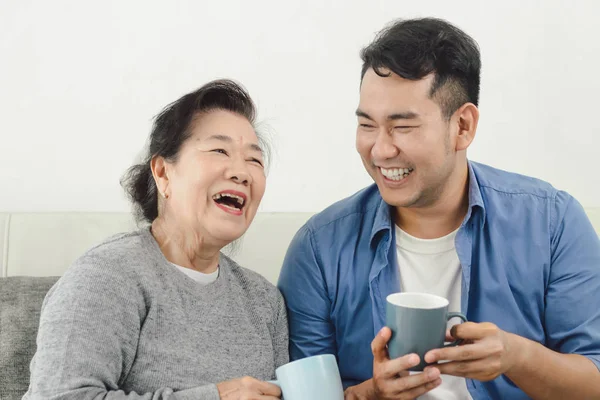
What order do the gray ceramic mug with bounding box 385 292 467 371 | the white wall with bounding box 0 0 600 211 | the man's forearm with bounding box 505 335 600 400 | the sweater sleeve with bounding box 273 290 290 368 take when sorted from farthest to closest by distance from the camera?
1. the white wall with bounding box 0 0 600 211
2. the sweater sleeve with bounding box 273 290 290 368
3. the man's forearm with bounding box 505 335 600 400
4. the gray ceramic mug with bounding box 385 292 467 371

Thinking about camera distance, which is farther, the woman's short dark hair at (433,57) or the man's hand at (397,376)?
the woman's short dark hair at (433,57)

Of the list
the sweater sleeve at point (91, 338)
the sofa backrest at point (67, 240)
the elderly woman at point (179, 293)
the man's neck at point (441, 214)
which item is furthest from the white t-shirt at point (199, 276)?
the man's neck at point (441, 214)

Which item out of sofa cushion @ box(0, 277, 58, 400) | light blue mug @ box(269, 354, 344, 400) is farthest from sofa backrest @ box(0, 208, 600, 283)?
light blue mug @ box(269, 354, 344, 400)

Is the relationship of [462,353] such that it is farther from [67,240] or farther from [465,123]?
[67,240]

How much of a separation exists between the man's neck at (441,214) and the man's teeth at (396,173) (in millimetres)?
137

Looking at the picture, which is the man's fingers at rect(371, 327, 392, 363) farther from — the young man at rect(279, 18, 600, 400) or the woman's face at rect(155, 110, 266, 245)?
the woman's face at rect(155, 110, 266, 245)

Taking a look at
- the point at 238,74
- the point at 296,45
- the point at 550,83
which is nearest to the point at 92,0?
the point at 238,74

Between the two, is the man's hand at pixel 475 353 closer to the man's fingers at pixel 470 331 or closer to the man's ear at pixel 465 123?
the man's fingers at pixel 470 331

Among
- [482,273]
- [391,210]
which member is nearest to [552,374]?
[482,273]

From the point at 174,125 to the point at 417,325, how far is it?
69 cm

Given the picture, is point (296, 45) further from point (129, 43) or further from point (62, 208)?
point (62, 208)

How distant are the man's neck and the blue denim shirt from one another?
0.14ft

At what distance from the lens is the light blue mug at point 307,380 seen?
1141 millimetres

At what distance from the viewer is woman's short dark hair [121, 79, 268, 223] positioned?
1441 millimetres
